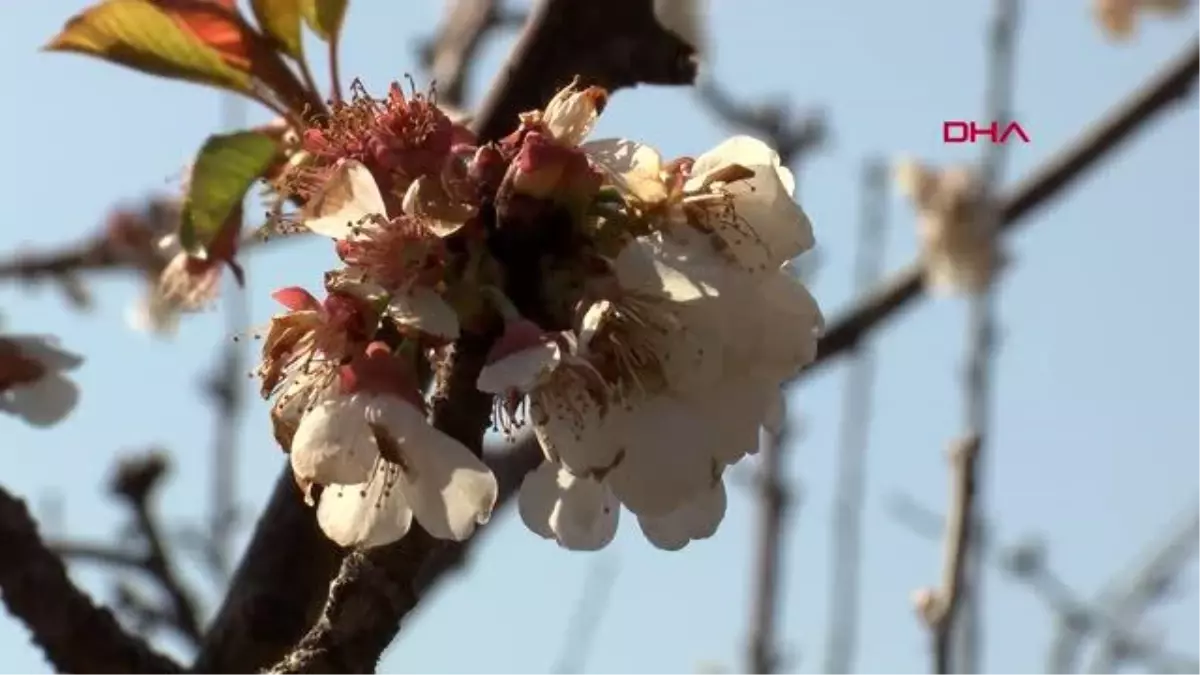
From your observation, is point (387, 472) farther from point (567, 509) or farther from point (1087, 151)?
point (1087, 151)

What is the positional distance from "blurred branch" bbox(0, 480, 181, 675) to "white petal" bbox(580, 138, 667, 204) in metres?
0.41

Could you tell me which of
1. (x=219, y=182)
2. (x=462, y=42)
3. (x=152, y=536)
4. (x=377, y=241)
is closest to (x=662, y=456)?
(x=377, y=241)

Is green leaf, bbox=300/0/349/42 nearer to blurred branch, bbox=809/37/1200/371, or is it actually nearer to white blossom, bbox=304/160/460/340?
white blossom, bbox=304/160/460/340

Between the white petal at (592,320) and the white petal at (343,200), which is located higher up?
the white petal at (343,200)

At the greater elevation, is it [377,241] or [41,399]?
[377,241]

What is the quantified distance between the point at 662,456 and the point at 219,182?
32 centimetres

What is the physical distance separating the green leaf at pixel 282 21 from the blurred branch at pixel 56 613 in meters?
0.30

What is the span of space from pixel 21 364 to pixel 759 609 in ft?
4.22

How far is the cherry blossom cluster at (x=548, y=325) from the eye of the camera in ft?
2.24

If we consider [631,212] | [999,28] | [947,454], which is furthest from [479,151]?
[999,28]

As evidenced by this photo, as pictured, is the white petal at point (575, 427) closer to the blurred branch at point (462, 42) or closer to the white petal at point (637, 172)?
the white petal at point (637, 172)

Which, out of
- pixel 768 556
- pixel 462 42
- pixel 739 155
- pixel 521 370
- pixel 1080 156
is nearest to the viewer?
pixel 521 370

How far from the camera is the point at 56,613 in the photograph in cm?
91

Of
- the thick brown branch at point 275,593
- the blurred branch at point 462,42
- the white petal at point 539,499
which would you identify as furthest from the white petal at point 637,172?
the blurred branch at point 462,42
